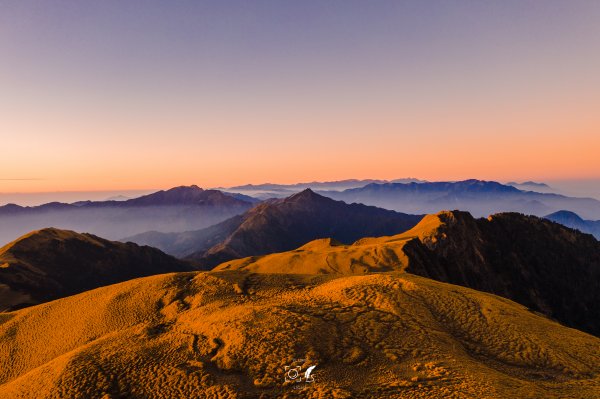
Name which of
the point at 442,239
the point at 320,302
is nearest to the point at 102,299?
the point at 320,302

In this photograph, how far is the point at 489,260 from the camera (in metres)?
160

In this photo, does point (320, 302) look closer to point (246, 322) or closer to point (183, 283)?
point (246, 322)

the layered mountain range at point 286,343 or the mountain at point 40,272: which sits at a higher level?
the layered mountain range at point 286,343

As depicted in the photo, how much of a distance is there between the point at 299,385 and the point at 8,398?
26.1 m

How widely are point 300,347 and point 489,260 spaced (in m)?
162

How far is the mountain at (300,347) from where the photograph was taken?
85.0ft

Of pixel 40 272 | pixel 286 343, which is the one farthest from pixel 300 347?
pixel 40 272

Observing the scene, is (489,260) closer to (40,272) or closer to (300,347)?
(300,347)

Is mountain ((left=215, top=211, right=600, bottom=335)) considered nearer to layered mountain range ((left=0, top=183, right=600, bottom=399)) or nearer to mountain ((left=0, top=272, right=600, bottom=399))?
layered mountain range ((left=0, top=183, right=600, bottom=399))

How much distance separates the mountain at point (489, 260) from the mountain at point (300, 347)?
5980 centimetres

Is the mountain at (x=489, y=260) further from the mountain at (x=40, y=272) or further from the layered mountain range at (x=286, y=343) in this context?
the mountain at (x=40, y=272)

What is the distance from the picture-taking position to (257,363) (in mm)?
28688

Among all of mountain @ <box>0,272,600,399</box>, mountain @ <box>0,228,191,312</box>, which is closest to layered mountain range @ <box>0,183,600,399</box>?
mountain @ <box>0,272,600,399</box>

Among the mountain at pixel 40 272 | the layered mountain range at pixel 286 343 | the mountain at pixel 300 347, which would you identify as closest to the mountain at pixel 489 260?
the layered mountain range at pixel 286 343
